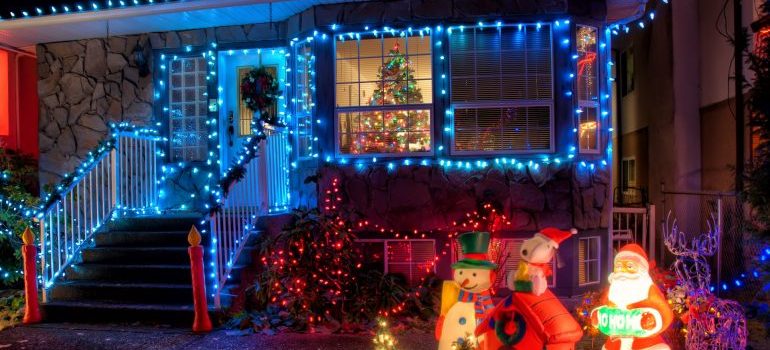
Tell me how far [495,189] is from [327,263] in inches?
92.5

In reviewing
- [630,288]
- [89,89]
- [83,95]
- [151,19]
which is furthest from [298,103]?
[630,288]

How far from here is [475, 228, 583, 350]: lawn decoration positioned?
4.17 m

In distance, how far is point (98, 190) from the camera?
337 inches

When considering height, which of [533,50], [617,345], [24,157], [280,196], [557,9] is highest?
[557,9]

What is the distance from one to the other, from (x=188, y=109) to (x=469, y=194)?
467cm

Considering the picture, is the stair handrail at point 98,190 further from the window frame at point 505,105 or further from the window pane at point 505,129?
the window pane at point 505,129

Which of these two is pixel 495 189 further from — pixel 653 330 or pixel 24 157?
pixel 24 157

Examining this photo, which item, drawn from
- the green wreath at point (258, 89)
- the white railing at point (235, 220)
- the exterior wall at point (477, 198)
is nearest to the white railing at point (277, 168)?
the white railing at point (235, 220)

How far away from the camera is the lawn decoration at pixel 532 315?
417 centimetres

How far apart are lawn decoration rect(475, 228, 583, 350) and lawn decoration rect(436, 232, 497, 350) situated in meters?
0.15

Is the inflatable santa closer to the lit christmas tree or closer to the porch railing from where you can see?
the lit christmas tree

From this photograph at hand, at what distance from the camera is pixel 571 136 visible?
7738mm

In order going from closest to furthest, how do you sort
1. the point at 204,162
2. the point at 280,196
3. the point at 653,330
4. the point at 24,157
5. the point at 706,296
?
1. the point at 653,330
2. the point at 706,296
3. the point at 280,196
4. the point at 204,162
5. the point at 24,157

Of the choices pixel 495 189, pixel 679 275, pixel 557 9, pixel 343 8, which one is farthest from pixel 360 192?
pixel 679 275
